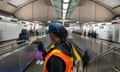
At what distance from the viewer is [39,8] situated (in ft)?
44.9

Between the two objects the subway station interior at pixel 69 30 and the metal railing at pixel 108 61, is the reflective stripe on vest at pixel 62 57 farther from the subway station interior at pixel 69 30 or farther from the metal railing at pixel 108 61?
the metal railing at pixel 108 61

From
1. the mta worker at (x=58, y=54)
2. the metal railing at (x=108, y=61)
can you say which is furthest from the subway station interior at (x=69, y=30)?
the mta worker at (x=58, y=54)

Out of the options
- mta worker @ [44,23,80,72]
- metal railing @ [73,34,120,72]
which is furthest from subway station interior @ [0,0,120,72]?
mta worker @ [44,23,80,72]

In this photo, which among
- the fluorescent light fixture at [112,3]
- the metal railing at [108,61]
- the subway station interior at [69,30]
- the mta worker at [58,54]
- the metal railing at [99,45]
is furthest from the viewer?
the fluorescent light fixture at [112,3]

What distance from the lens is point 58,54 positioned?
1.57 metres

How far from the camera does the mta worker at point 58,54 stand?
155 cm

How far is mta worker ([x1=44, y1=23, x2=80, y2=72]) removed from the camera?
1546mm

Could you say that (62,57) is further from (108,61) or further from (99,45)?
(99,45)

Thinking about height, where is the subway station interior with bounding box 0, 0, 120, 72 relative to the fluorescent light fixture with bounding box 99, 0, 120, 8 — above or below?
below

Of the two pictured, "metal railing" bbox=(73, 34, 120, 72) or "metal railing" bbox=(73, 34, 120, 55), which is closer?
"metal railing" bbox=(73, 34, 120, 72)

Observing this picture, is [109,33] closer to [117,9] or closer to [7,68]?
[117,9]

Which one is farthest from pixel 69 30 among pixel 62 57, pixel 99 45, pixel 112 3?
pixel 112 3

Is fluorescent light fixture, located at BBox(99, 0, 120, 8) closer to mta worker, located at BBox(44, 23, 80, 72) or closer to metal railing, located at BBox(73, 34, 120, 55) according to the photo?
metal railing, located at BBox(73, 34, 120, 55)

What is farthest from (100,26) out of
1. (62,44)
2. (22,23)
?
(62,44)
